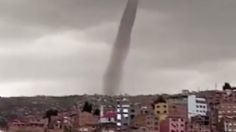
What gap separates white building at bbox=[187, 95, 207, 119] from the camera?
112 metres

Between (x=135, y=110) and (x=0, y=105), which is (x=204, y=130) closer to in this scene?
(x=135, y=110)

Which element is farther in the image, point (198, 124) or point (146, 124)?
point (198, 124)

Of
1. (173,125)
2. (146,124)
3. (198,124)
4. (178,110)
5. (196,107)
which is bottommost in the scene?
(173,125)

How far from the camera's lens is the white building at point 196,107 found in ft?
367

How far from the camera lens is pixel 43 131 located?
107 meters

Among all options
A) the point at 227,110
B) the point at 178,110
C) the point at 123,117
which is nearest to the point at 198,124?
the point at 178,110

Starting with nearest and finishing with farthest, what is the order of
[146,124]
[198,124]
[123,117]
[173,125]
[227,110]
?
[173,125], [146,124], [198,124], [123,117], [227,110]

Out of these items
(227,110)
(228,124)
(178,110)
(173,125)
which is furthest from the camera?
(227,110)

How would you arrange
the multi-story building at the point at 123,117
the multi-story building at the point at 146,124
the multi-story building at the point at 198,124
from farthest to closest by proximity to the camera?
the multi-story building at the point at 123,117 → the multi-story building at the point at 198,124 → the multi-story building at the point at 146,124

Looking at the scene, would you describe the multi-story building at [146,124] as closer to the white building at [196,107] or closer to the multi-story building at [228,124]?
the white building at [196,107]

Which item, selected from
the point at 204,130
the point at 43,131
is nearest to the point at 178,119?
the point at 204,130

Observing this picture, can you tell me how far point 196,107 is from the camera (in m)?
114

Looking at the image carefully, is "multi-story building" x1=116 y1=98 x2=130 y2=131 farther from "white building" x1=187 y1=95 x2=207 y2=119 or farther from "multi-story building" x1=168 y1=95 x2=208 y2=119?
"white building" x1=187 y1=95 x2=207 y2=119

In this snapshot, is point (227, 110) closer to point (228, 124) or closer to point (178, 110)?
point (228, 124)
